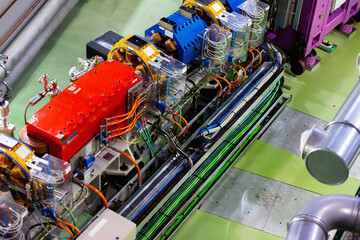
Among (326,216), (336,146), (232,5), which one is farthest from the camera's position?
(232,5)

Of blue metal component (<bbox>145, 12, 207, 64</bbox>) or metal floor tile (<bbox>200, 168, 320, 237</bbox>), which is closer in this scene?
blue metal component (<bbox>145, 12, 207, 64</bbox>)

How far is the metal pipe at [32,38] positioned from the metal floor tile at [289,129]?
3025 millimetres

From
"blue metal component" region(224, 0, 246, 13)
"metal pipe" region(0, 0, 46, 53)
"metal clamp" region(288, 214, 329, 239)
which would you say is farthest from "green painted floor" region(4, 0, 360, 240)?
"metal clamp" region(288, 214, 329, 239)

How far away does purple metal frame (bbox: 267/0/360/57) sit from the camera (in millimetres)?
7383

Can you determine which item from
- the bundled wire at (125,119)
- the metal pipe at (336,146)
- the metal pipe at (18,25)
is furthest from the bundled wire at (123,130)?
the metal pipe at (336,146)

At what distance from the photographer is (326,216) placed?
2.73 metres

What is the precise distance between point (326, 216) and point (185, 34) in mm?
3475

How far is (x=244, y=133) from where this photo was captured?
656cm

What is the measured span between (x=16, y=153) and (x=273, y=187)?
3062 mm

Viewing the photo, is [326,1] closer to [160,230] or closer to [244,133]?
[244,133]

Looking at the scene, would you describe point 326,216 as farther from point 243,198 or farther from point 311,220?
point 243,198

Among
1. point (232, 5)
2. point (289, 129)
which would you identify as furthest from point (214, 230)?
point (232, 5)

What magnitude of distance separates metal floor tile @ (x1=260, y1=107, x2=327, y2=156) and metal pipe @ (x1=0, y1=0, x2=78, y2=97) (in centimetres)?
303

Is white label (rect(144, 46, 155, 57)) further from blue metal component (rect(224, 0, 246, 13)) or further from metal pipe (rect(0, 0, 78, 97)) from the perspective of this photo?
metal pipe (rect(0, 0, 78, 97))
